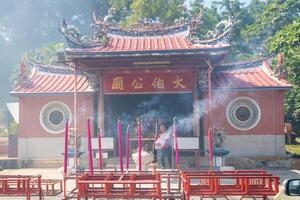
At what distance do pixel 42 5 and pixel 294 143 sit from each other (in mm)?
39087

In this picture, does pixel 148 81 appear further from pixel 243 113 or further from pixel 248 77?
pixel 248 77

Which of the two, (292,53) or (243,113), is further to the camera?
(292,53)

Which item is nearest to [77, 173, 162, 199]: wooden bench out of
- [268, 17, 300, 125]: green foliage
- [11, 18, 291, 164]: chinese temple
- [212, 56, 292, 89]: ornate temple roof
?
[11, 18, 291, 164]: chinese temple

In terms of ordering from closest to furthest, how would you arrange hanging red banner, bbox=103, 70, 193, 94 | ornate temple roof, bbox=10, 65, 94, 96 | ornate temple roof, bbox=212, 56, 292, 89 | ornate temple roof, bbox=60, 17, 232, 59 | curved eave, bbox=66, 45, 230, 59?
curved eave, bbox=66, 45, 230, 59 < ornate temple roof, bbox=60, 17, 232, 59 < hanging red banner, bbox=103, 70, 193, 94 < ornate temple roof, bbox=212, 56, 292, 89 < ornate temple roof, bbox=10, 65, 94, 96

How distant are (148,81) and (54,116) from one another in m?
4.48

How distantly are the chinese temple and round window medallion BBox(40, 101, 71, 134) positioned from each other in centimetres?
4

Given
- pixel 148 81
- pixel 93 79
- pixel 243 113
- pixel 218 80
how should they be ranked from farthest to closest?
pixel 218 80, pixel 243 113, pixel 93 79, pixel 148 81

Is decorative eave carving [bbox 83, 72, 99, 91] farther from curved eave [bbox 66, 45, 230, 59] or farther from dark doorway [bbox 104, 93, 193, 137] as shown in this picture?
curved eave [bbox 66, 45, 230, 59]

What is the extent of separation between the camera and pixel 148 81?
17016 mm

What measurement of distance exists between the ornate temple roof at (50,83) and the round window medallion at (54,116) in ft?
2.06

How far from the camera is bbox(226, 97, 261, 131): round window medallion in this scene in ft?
57.7

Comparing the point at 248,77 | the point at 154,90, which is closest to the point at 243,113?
the point at 248,77

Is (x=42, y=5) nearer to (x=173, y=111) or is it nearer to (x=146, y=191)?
(x=173, y=111)

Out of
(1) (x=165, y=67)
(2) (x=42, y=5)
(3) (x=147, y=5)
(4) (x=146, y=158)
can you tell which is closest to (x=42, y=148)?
(1) (x=165, y=67)
